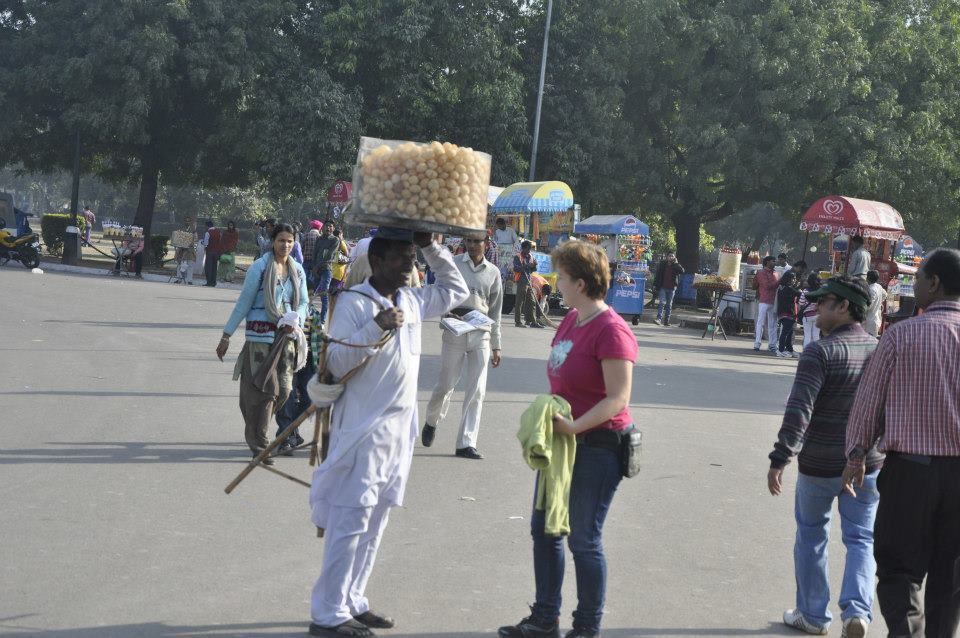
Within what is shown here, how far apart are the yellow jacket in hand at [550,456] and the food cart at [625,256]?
22.8 metres

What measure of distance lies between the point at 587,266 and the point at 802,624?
78.6 inches

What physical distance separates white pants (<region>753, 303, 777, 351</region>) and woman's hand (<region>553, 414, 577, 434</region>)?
1829 centimetres

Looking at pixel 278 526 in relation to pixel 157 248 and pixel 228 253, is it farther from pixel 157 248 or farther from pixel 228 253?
pixel 157 248

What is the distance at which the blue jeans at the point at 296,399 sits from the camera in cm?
933

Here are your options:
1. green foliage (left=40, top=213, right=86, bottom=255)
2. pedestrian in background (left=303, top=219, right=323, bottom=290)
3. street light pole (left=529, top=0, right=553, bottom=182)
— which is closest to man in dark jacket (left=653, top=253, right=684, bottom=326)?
street light pole (left=529, top=0, right=553, bottom=182)

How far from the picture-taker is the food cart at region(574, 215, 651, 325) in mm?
27500

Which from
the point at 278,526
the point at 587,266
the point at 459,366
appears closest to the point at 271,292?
the point at 459,366

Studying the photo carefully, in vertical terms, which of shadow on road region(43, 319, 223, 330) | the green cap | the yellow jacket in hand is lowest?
shadow on road region(43, 319, 223, 330)

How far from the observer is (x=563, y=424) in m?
4.67

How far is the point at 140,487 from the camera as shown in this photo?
7.50 metres

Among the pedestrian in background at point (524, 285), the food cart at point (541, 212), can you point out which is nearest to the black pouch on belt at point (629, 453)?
the pedestrian in background at point (524, 285)

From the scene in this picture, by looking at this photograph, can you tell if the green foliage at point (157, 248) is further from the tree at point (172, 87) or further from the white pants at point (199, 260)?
the white pants at point (199, 260)

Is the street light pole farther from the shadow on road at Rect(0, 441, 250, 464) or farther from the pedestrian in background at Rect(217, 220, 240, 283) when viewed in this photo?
the shadow on road at Rect(0, 441, 250, 464)

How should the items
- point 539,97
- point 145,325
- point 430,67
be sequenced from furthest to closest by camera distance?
point 430,67
point 539,97
point 145,325
